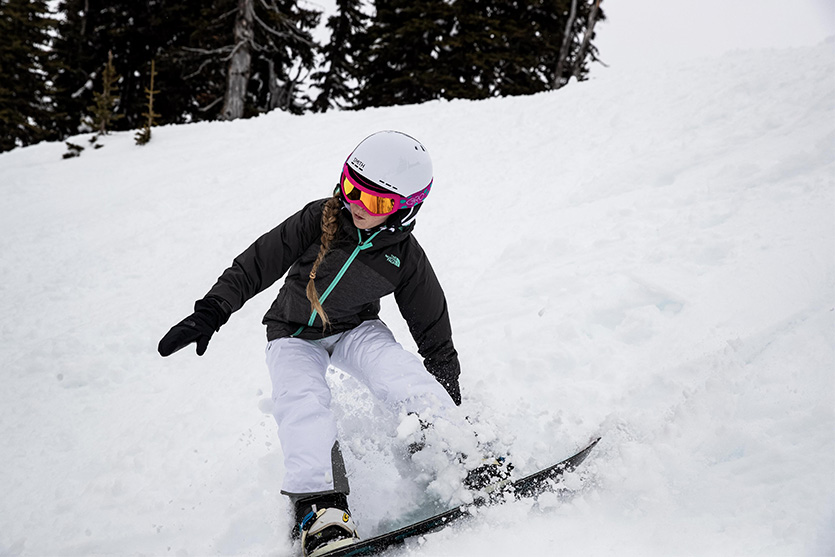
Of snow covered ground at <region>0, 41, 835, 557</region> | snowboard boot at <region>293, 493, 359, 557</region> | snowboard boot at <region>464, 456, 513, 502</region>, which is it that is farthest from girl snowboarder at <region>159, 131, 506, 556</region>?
snow covered ground at <region>0, 41, 835, 557</region>

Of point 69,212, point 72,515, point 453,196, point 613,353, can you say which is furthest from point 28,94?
point 613,353

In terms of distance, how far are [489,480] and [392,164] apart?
157 centimetres

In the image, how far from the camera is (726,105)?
632 centimetres

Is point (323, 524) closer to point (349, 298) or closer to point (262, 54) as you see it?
point (349, 298)

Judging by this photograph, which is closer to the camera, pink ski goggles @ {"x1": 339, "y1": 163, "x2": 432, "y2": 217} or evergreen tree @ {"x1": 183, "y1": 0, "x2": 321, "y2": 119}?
pink ski goggles @ {"x1": 339, "y1": 163, "x2": 432, "y2": 217}

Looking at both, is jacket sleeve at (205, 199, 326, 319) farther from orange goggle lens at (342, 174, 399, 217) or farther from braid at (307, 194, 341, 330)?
orange goggle lens at (342, 174, 399, 217)

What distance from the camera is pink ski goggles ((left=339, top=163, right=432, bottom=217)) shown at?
2459mm

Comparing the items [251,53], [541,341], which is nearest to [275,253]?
[541,341]

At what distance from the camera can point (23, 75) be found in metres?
17.5

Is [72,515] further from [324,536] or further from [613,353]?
[613,353]

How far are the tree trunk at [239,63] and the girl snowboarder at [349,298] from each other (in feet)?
39.8

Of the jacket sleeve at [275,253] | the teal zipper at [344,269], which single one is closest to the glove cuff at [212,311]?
the jacket sleeve at [275,253]

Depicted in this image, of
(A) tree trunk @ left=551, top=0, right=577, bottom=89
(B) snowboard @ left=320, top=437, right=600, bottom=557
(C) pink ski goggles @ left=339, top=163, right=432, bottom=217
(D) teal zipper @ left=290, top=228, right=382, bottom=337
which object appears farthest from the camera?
(A) tree trunk @ left=551, top=0, right=577, bottom=89

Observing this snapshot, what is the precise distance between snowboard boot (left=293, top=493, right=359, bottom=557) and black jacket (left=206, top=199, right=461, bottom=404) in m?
0.89
